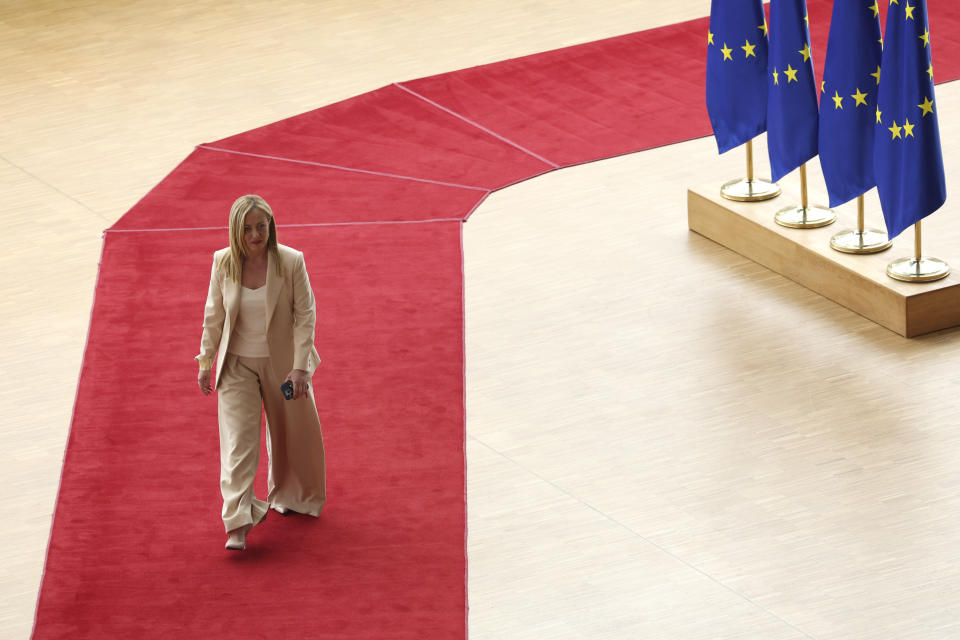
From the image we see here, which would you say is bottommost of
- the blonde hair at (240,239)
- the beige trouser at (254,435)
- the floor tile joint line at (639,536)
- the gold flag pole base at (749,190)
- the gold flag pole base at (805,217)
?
the floor tile joint line at (639,536)

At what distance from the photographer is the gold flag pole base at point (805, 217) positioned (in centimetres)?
855

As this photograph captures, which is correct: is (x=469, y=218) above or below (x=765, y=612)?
above

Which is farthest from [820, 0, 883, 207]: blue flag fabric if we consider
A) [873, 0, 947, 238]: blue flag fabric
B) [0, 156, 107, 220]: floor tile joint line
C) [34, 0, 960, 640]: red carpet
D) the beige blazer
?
[0, 156, 107, 220]: floor tile joint line

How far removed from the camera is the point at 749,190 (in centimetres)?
900

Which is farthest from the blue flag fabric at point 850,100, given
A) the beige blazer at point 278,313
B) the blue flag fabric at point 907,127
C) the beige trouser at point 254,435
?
the beige trouser at point 254,435

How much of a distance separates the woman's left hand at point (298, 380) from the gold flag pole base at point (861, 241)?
3341mm

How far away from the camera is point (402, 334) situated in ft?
26.7

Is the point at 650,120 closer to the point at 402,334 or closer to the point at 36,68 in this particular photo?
the point at 402,334

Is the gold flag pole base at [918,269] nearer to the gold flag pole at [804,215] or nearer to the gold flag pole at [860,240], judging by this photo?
the gold flag pole at [860,240]

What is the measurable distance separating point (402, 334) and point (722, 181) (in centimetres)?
235

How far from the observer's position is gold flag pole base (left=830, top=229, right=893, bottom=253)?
8.18 metres

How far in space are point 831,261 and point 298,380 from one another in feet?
10.8

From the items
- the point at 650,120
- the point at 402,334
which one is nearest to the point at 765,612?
the point at 402,334

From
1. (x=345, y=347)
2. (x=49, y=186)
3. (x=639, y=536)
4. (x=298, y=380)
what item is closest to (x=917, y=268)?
(x=639, y=536)
